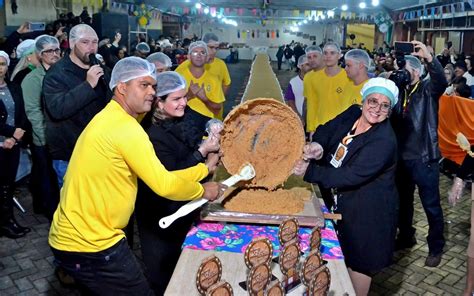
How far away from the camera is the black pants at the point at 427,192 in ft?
12.7

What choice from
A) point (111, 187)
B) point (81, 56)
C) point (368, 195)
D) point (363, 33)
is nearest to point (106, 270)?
point (111, 187)

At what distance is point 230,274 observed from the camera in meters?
2.17

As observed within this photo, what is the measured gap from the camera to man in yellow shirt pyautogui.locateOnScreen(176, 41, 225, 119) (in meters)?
4.95

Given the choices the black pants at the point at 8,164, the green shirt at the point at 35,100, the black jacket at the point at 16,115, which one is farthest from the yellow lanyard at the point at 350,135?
the black pants at the point at 8,164

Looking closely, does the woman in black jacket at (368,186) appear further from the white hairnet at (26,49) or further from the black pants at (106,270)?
the white hairnet at (26,49)

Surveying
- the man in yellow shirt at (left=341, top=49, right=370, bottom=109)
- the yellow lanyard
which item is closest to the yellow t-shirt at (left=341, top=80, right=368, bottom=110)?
the man in yellow shirt at (left=341, top=49, right=370, bottom=109)

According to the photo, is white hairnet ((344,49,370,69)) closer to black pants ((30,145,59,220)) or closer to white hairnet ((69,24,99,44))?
white hairnet ((69,24,99,44))

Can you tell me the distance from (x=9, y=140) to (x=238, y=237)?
8.96ft

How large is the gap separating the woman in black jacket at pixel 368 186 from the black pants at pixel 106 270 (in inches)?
43.0

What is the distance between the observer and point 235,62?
34.1m

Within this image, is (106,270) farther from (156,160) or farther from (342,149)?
(342,149)

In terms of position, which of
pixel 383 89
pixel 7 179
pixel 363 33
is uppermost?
pixel 363 33

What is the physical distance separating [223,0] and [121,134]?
21087mm

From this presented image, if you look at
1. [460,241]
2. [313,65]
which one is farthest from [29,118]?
[460,241]
